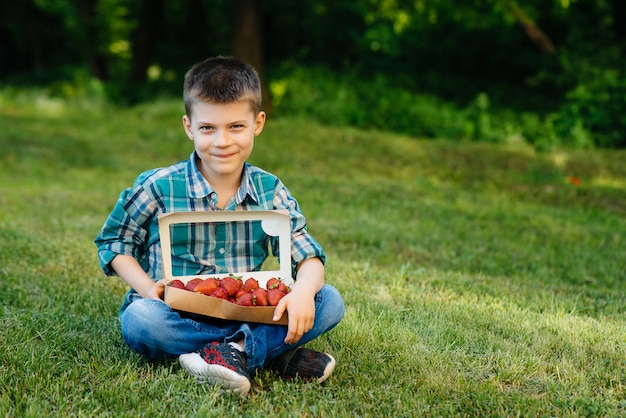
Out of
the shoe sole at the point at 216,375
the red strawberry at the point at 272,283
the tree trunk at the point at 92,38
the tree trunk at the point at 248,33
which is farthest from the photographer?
the tree trunk at the point at 92,38

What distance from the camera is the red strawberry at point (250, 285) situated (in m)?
2.90

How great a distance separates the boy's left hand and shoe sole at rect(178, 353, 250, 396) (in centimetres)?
25

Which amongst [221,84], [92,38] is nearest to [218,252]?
[221,84]

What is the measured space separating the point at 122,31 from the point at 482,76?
35.7 ft

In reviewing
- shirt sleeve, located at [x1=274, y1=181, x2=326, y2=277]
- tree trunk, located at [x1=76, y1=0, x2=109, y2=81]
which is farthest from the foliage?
shirt sleeve, located at [x1=274, y1=181, x2=326, y2=277]

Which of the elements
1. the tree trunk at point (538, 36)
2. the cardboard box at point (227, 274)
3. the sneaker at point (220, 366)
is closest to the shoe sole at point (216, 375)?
the sneaker at point (220, 366)

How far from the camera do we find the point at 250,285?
2908mm

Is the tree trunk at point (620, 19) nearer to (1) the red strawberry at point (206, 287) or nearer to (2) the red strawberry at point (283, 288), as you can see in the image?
(2) the red strawberry at point (283, 288)

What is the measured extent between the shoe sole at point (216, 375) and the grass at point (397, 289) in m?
0.05

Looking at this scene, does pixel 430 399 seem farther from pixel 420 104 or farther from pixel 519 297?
pixel 420 104

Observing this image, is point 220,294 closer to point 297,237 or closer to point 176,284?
point 176,284

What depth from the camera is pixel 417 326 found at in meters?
3.71

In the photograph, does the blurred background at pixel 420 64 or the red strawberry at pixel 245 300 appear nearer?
the red strawberry at pixel 245 300

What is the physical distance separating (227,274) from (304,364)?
53 cm
